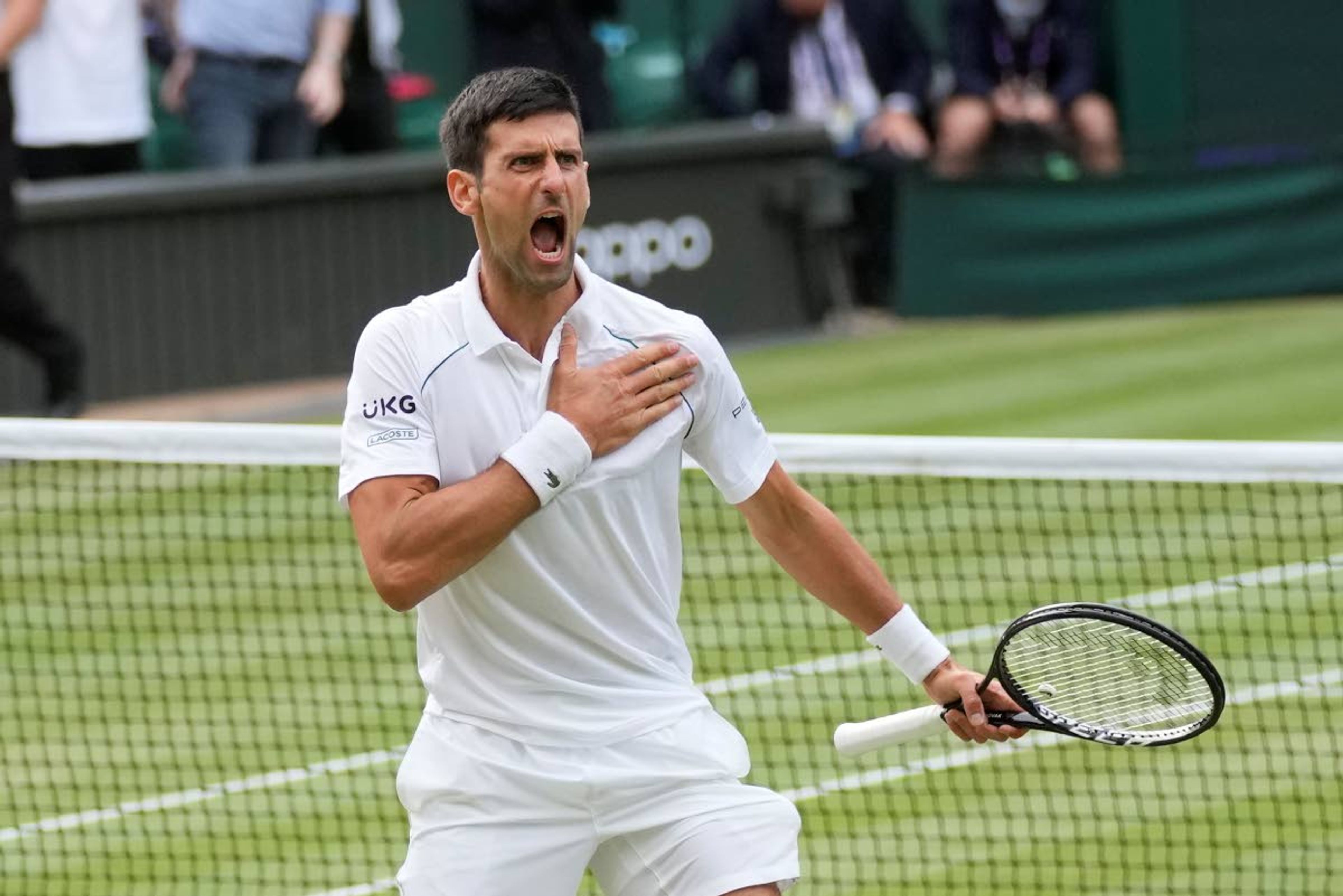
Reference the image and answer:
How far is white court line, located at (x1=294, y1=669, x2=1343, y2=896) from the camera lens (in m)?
7.00

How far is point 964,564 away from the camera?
948 centimetres

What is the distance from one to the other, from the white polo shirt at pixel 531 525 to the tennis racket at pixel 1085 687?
490mm

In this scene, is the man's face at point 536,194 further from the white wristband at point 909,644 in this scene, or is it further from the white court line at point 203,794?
the white court line at point 203,794

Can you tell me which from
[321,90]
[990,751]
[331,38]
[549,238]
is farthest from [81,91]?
[549,238]

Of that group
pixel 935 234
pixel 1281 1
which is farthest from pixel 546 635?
pixel 1281 1

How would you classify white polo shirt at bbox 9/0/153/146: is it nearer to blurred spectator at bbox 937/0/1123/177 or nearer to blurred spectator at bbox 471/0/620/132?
blurred spectator at bbox 471/0/620/132

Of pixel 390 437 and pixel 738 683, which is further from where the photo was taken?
pixel 738 683

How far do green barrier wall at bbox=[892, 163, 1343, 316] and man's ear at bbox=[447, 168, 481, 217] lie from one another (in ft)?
38.0

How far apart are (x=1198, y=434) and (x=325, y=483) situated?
3.97 meters

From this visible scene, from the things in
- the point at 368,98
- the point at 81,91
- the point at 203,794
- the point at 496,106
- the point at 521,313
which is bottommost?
the point at 203,794

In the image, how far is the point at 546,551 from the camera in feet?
13.9

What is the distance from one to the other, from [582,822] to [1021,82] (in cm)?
1252

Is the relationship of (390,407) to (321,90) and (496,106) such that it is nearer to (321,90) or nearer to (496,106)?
(496,106)

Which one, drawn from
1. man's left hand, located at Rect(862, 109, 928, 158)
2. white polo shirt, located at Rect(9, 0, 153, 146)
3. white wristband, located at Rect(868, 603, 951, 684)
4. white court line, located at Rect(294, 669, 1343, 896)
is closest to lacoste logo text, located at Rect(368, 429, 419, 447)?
white wristband, located at Rect(868, 603, 951, 684)
